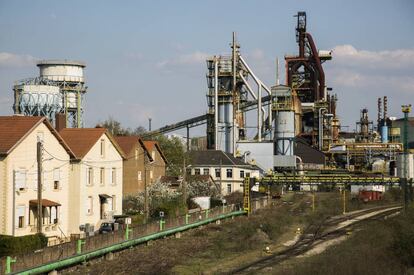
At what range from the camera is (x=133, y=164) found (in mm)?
72438

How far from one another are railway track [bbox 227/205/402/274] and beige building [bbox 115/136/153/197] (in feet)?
56.2

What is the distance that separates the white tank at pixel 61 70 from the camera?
102 m

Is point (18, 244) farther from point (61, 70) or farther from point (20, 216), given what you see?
point (61, 70)

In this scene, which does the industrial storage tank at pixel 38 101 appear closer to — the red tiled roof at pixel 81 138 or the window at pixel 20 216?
the red tiled roof at pixel 81 138

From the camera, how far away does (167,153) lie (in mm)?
95375

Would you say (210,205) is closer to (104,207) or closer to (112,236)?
(104,207)

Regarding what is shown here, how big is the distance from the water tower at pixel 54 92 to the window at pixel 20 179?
48560 mm

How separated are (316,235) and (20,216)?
71.1 feet

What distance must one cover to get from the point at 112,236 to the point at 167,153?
5413 centimetres

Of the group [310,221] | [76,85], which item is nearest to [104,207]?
[310,221]

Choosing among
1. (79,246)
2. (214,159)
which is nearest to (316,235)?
(79,246)

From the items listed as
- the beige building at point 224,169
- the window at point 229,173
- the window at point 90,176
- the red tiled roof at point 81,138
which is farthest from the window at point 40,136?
the window at point 229,173

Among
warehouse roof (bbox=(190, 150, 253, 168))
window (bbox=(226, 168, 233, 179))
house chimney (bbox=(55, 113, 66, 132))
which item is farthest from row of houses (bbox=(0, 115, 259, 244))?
window (bbox=(226, 168, 233, 179))

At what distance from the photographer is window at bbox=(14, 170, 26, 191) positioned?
45.5 metres
